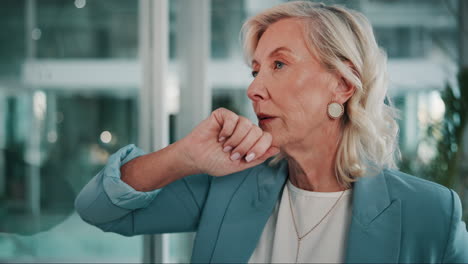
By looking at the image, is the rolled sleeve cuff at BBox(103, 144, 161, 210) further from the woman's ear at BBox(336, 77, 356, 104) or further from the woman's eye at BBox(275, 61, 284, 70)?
the woman's ear at BBox(336, 77, 356, 104)

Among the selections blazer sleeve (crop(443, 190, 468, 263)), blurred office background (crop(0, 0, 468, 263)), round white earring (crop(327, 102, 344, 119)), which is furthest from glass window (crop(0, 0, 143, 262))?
blazer sleeve (crop(443, 190, 468, 263))

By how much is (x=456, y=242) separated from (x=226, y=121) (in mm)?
728

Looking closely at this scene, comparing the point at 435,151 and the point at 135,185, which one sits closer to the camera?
the point at 135,185

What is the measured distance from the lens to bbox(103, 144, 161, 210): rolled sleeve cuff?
3.92 ft

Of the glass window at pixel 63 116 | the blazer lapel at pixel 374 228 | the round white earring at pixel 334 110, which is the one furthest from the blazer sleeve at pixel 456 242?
the glass window at pixel 63 116

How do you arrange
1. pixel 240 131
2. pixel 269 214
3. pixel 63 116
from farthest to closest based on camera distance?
pixel 63 116 → pixel 269 214 → pixel 240 131

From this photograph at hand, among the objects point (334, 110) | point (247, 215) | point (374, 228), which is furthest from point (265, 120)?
point (374, 228)

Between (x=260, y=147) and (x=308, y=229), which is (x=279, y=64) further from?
(x=308, y=229)

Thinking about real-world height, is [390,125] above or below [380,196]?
above

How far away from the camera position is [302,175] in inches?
52.2

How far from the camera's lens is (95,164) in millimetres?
2148

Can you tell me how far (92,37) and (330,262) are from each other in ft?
Answer: 5.79

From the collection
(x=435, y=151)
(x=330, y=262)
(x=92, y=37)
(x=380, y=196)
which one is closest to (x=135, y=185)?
(x=330, y=262)

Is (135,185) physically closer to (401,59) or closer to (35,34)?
(35,34)
